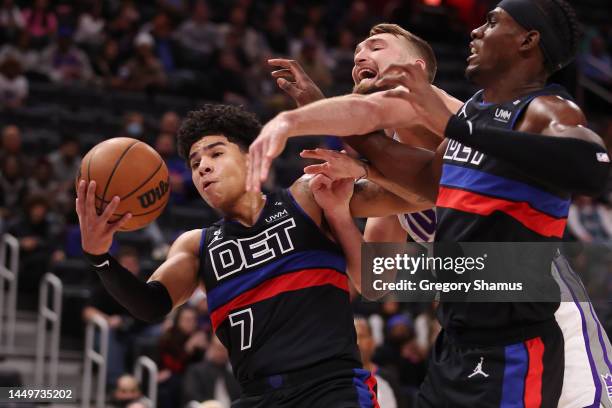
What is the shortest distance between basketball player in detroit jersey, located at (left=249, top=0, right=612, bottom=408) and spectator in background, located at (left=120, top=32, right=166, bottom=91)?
11.3 metres

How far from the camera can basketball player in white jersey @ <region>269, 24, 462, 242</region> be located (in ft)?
14.0

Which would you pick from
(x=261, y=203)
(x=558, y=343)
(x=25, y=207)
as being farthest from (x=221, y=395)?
(x=558, y=343)

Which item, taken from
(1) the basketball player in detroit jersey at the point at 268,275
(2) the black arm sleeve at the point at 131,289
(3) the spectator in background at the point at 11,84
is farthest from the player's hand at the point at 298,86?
(3) the spectator in background at the point at 11,84

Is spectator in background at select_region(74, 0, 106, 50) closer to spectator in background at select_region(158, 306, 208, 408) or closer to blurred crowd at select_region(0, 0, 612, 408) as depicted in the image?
blurred crowd at select_region(0, 0, 612, 408)

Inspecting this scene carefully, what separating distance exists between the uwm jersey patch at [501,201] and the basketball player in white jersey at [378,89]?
53cm

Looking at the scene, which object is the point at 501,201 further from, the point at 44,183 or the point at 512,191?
the point at 44,183

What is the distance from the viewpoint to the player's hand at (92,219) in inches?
175

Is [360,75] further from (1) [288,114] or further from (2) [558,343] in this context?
(2) [558,343]

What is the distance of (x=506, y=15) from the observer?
4016 millimetres

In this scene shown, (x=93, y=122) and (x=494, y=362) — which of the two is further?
(x=93, y=122)

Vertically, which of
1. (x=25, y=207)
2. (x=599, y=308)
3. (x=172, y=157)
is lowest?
(x=599, y=308)

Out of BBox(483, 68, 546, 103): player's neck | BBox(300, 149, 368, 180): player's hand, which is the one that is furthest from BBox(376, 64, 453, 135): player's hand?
BBox(300, 149, 368, 180): player's hand

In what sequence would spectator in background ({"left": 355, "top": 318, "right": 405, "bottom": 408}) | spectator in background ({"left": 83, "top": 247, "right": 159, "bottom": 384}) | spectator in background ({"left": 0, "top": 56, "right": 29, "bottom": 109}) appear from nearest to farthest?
spectator in background ({"left": 355, "top": 318, "right": 405, "bottom": 408}), spectator in background ({"left": 83, "top": 247, "right": 159, "bottom": 384}), spectator in background ({"left": 0, "top": 56, "right": 29, "bottom": 109})

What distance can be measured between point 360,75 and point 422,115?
1021 millimetres
